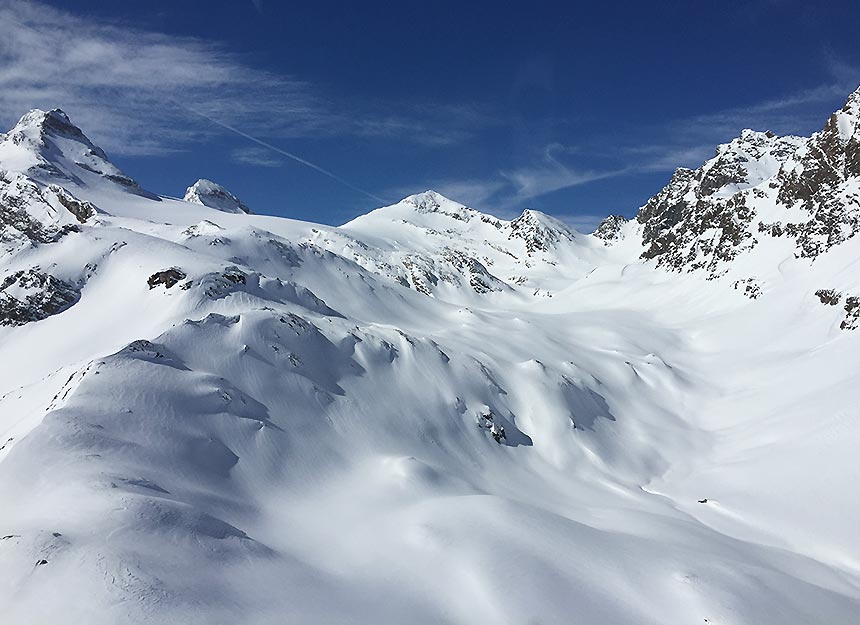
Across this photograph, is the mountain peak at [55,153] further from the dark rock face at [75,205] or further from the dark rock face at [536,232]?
the dark rock face at [536,232]

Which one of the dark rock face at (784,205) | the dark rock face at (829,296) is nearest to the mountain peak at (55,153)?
the dark rock face at (829,296)

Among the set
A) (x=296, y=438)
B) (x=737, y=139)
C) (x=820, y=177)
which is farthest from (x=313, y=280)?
(x=737, y=139)

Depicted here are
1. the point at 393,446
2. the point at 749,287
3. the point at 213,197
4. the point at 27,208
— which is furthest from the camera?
the point at 213,197

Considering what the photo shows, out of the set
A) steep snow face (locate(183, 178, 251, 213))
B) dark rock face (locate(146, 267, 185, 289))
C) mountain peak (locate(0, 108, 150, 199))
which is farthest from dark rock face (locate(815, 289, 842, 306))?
steep snow face (locate(183, 178, 251, 213))

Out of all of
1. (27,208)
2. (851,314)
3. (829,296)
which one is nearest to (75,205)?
(27,208)

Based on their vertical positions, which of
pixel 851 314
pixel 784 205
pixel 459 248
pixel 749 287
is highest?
pixel 459 248

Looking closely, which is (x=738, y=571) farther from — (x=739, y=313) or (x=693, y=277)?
(x=693, y=277)

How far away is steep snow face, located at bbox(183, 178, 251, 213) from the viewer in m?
151

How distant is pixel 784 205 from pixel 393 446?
81.5 m

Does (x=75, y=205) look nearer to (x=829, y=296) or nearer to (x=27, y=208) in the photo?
(x=27, y=208)

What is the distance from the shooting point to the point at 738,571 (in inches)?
697

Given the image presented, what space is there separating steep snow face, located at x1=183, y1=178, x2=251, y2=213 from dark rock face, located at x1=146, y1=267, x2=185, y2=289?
12307cm

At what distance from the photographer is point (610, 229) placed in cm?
18100

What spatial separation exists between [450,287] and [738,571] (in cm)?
8093
